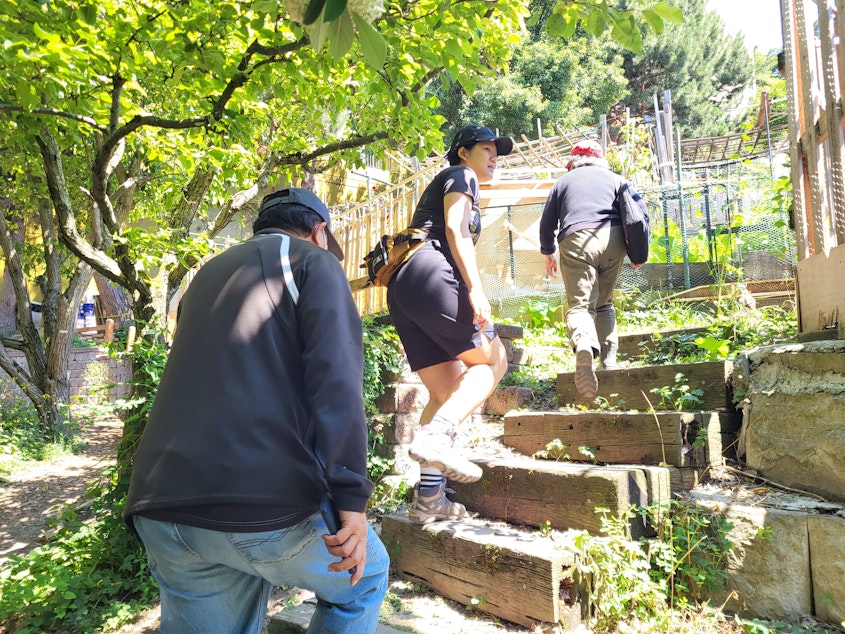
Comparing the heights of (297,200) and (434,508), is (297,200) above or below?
above

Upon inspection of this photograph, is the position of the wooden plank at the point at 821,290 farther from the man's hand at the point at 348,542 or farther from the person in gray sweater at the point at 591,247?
the man's hand at the point at 348,542

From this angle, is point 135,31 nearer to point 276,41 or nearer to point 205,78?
point 205,78

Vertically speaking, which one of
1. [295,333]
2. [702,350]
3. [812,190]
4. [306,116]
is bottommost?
[702,350]

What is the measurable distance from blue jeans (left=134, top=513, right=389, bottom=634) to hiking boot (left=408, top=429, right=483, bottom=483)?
1.06m

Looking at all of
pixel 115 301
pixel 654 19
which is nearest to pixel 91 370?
pixel 115 301

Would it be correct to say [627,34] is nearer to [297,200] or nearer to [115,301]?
[297,200]

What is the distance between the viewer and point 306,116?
657cm

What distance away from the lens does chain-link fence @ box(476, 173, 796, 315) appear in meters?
7.53

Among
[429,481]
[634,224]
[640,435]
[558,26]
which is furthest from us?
[634,224]

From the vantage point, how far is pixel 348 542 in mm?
1375

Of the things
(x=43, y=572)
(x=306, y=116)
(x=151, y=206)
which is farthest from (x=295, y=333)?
(x=151, y=206)

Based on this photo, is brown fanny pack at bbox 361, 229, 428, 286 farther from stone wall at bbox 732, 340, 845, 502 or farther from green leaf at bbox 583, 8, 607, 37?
stone wall at bbox 732, 340, 845, 502

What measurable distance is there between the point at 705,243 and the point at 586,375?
5882 mm

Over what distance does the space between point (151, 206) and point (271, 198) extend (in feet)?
24.6
